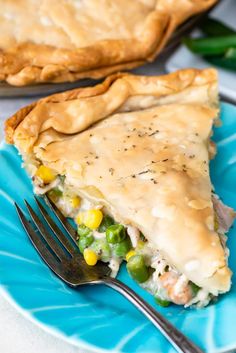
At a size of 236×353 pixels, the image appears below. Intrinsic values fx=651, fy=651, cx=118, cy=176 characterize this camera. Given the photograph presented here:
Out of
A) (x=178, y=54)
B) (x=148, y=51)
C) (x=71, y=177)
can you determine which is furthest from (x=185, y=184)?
(x=178, y=54)

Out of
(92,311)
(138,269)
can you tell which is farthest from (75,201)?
(92,311)

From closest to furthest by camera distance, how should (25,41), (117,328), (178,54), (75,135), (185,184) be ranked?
(117,328) < (185,184) < (75,135) < (25,41) < (178,54)

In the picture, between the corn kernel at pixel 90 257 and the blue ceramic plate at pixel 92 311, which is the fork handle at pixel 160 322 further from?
the corn kernel at pixel 90 257

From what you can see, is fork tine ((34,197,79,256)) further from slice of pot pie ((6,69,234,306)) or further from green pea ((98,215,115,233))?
green pea ((98,215,115,233))

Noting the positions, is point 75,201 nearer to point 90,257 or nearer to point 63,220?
point 63,220

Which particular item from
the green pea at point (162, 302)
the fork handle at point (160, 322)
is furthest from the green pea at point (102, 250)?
the green pea at point (162, 302)

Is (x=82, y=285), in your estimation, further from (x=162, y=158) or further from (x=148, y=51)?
(x=148, y=51)

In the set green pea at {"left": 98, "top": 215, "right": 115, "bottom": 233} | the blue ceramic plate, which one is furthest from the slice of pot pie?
the blue ceramic plate
